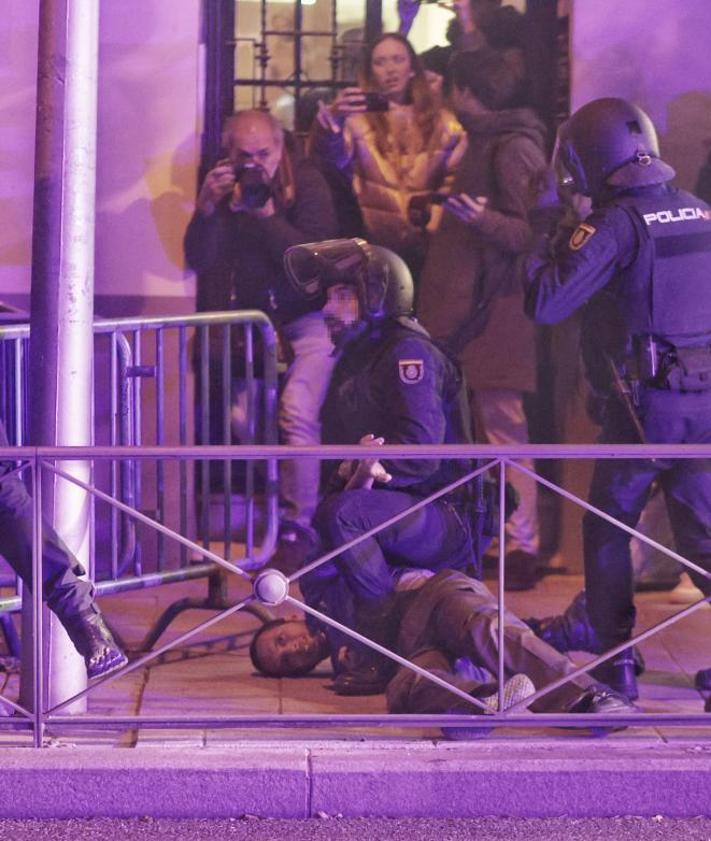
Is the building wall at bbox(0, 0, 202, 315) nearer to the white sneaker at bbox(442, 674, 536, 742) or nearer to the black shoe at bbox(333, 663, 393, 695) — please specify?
the black shoe at bbox(333, 663, 393, 695)

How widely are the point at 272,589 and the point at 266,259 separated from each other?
105 inches

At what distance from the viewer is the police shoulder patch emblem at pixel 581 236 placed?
581 centimetres

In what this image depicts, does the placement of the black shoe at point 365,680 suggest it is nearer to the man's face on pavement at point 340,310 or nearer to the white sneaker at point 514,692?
the white sneaker at point 514,692

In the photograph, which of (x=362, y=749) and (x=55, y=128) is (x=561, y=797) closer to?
(x=362, y=749)

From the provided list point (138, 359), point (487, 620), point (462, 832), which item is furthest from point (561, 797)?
point (138, 359)

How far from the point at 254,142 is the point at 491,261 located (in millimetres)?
1209

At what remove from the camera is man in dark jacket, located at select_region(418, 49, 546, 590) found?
287 inches

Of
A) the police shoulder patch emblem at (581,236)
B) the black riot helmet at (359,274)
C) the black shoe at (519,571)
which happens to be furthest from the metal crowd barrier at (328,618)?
the black shoe at (519,571)

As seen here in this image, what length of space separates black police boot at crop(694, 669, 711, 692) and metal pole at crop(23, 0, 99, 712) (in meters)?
2.33

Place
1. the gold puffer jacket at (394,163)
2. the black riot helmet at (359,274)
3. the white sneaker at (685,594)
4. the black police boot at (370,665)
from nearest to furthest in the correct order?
the black police boot at (370,665) < the black riot helmet at (359,274) < the gold puffer jacket at (394,163) < the white sneaker at (685,594)

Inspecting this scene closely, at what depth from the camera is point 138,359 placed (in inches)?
259

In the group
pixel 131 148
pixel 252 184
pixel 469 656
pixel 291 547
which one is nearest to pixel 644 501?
pixel 469 656

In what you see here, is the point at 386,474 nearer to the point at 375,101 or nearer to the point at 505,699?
the point at 505,699

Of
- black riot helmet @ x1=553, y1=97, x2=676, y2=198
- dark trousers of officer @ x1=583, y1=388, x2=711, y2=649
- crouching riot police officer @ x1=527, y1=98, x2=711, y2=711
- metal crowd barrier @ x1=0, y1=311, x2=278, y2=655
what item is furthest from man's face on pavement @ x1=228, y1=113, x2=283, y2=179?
dark trousers of officer @ x1=583, y1=388, x2=711, y2=649
